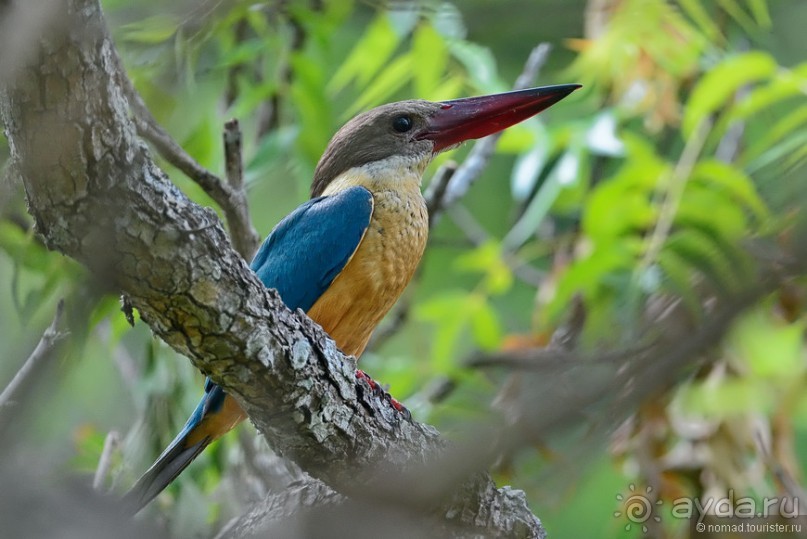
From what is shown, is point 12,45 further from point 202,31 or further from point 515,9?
point 202,31

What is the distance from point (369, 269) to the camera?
10.7 ft

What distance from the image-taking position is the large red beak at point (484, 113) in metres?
3.50

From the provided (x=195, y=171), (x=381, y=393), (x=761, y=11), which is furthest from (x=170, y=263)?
(x=761, y=11)

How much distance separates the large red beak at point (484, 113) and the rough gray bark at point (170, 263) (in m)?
1.39

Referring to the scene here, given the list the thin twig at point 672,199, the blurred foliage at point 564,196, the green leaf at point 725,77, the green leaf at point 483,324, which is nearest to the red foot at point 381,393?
the blurred foliage at point 564,196

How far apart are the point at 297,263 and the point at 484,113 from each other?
37.1 inches

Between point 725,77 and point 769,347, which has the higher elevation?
point 725,77

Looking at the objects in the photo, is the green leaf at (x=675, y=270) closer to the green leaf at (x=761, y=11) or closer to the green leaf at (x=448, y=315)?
the green leaf at (x=761, y=11)

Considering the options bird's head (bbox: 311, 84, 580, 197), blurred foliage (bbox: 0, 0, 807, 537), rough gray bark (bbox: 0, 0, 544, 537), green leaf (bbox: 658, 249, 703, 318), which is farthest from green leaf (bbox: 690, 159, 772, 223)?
rough gray bark (bbox: 0, 0, 544, 537)

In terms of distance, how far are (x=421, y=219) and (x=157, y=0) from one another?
1.39 meters

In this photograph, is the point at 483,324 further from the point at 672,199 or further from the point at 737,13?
the point at 737,13

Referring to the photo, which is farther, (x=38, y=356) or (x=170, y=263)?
(x=38, y=356)

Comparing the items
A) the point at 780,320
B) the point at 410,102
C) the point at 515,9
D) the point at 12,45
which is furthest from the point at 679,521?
the point at 12,45

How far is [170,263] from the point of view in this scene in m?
1.75
